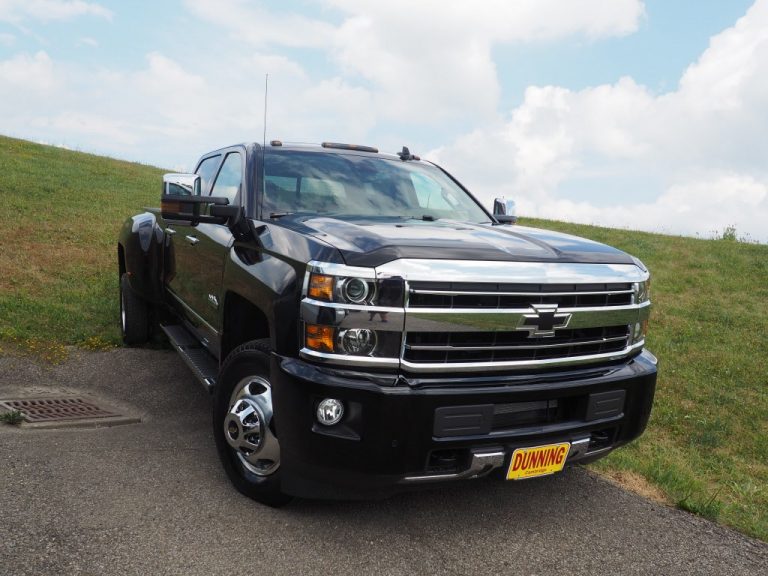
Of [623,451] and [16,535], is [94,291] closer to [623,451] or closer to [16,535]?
[16,535]

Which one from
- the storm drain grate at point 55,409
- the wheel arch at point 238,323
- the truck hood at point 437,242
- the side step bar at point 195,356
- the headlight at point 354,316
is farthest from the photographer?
the storm drain grate at point 55,409

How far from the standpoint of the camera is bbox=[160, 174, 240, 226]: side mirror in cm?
376

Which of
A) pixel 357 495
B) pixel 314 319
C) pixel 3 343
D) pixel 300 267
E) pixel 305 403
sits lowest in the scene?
pixel 3 343

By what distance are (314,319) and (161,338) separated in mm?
4634

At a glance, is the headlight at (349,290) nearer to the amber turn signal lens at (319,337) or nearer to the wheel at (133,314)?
the amber turn signal lens at (319,337)

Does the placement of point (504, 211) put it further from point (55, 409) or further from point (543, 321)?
point (55, 409)

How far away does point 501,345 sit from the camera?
2.96 meters

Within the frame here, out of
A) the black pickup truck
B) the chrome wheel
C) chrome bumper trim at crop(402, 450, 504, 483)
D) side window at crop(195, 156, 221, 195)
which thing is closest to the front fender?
side window at crop(195, 156, 221, 195)

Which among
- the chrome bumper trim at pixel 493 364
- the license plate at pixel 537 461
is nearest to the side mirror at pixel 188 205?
the chrome bumper trim at pixel 493 364

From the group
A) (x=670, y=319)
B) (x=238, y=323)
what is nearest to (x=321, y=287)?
(x=238, y=323)

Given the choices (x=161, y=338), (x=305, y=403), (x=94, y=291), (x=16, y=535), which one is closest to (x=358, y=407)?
(x=305, y=403)

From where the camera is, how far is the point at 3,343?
6.41 m

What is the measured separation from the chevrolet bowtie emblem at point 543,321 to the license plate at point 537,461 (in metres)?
0.52

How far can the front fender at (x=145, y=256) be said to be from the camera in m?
5.86
